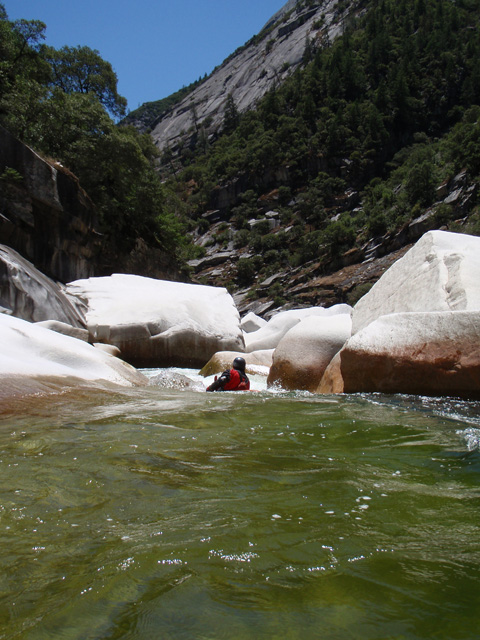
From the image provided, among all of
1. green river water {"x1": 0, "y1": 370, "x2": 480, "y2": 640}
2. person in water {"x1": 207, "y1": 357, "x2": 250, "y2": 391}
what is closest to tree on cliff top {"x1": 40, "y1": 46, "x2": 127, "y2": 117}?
person in water {"x1": 207, "y1": 357, "x2": 250, "y2": 391}

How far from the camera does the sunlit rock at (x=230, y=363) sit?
34.0 feet

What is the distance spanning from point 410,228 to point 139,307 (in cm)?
4233

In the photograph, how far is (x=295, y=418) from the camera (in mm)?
4531

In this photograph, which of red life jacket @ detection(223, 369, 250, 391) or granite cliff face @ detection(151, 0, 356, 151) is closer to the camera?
red life jacket @ detection(223, 369, 250, 391)

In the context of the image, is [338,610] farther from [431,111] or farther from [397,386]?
[431,111]

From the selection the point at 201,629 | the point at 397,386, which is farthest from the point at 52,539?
the point at 397,386

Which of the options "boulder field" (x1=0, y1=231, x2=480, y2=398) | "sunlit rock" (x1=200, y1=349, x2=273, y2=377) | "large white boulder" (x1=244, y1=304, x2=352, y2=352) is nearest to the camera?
"boulder field" (x1=0, y1=231, x2=480, y2=398)

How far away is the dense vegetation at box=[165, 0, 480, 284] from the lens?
66.3 m

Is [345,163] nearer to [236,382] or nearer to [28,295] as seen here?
[28,295]

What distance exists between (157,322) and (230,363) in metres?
2.96

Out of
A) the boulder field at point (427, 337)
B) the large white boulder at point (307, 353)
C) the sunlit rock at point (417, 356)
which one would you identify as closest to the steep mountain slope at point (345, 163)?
the large white boulder at point (307, 353)

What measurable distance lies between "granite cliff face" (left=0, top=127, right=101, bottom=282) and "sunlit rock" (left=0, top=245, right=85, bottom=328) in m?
3.86

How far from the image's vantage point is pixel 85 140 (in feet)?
73.6

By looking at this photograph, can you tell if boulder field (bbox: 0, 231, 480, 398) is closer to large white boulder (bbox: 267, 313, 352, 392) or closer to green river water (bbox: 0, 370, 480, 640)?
large white boulder (bbox: 267, 313, 352, 392)
